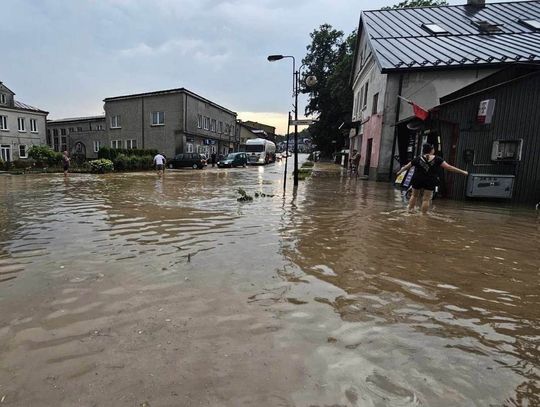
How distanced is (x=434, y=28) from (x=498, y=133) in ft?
36.6

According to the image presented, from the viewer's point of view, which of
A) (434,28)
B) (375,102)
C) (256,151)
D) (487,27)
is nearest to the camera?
(487,27)

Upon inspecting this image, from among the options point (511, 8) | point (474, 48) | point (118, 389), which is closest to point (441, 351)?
point (118, 389)

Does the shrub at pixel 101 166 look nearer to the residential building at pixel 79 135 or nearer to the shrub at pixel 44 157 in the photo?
the shrub at pixel 44 157

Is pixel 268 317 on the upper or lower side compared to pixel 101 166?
lower

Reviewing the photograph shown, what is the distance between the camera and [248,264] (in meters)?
5.16

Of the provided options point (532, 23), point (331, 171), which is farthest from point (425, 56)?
point (331, 171)

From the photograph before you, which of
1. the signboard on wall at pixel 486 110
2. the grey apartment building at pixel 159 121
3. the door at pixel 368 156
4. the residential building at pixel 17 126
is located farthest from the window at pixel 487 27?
the residential building at pixel 17 126

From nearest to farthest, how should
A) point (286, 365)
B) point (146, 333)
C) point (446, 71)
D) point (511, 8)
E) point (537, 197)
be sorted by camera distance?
point (286, 365)
point (146, 333)
point (537, 197)
point (446, 71)
point (511, 8)

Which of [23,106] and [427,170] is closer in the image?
[427,170]

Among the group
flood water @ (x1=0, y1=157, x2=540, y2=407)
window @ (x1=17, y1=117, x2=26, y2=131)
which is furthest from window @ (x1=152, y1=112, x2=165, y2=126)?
flood water @ (x1=0, y1=157, x2=540, y2=407)

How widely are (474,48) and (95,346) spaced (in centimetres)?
1965

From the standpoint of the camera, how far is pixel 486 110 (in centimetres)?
1180

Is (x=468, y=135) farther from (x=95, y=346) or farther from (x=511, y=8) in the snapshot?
(x=511, y=8)

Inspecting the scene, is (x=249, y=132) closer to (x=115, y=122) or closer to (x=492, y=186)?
(x=115, y=122)
